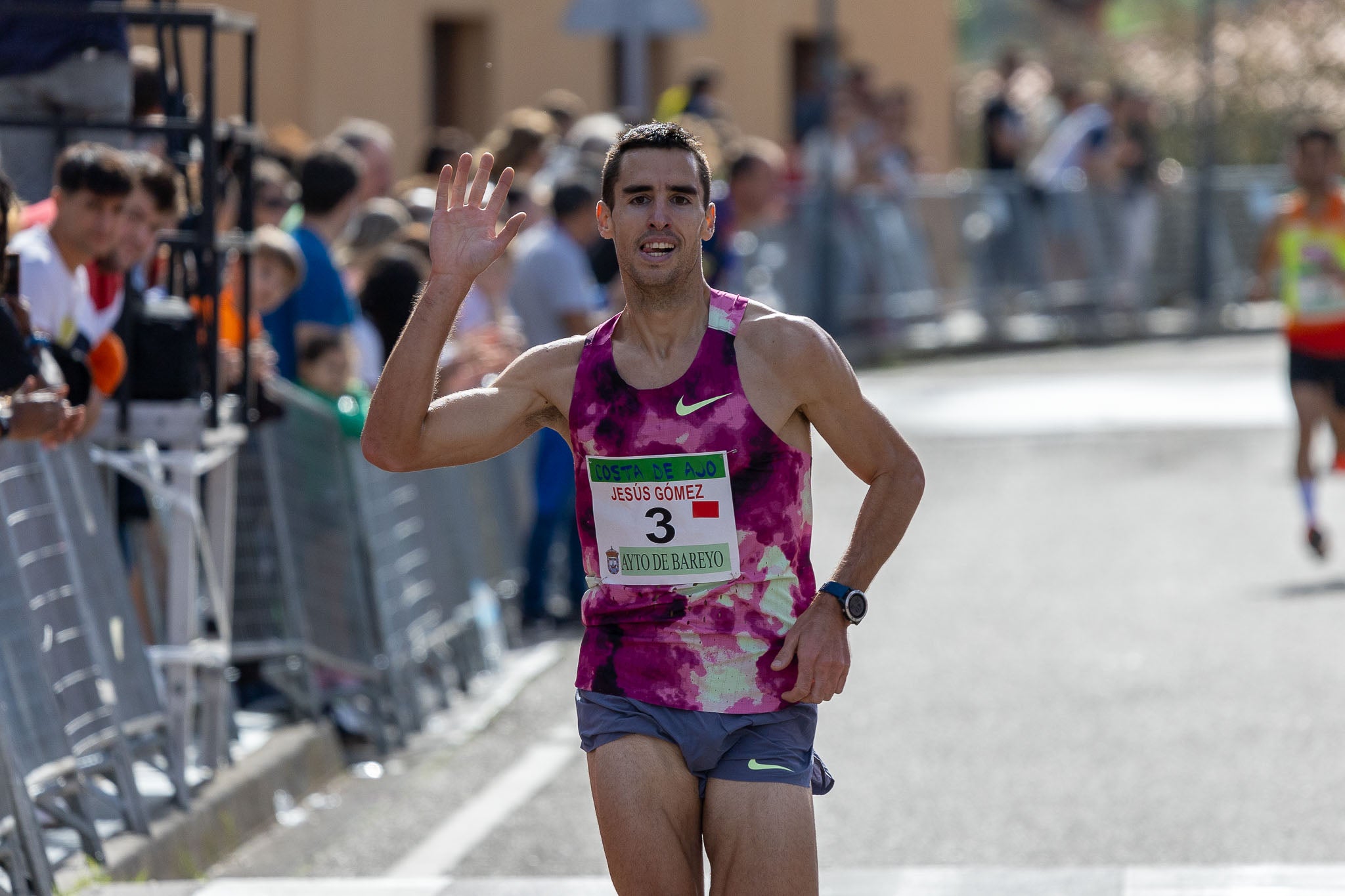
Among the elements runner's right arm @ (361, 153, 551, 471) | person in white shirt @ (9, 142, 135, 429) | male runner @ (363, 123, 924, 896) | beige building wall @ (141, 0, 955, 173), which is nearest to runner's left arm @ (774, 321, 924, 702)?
male runner @ (363, 123, 924, 896)

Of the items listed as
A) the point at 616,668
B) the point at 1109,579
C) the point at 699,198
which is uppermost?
the point at 699,198

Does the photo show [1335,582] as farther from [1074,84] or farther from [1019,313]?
[1074,84]

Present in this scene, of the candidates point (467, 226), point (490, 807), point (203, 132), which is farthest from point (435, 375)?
point (490, 807)

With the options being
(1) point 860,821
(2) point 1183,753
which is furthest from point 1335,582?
(1) point 860,821

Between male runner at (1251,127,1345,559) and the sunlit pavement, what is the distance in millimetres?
790

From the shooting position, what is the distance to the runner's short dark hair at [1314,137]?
12.8m

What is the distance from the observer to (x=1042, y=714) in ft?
30.2

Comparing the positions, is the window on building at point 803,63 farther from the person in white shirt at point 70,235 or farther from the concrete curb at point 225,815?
the person in white shirt at point 70,235

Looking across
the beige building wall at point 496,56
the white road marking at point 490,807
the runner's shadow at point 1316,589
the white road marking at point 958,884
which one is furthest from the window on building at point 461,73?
the white road marking at point 958,884

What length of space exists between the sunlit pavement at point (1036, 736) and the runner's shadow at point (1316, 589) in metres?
0.03

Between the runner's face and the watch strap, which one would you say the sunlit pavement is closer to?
the watch strap

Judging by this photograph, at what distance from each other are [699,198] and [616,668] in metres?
0.96

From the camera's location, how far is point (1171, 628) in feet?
36.0

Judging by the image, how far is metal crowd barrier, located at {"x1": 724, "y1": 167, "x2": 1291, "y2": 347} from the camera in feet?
77.5
